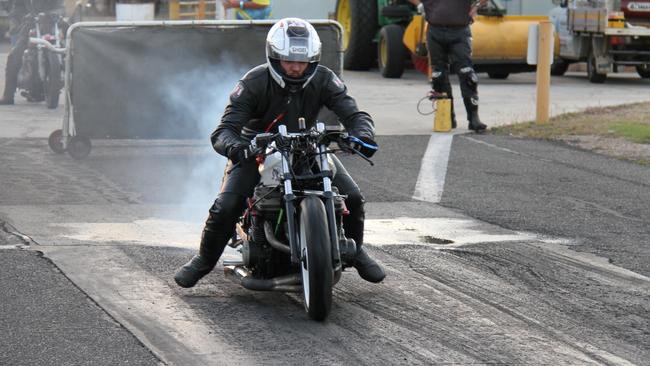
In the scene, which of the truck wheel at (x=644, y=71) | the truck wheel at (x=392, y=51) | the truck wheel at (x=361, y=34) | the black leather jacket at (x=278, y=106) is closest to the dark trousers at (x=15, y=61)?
the truck wheel at (x=392, y=51)

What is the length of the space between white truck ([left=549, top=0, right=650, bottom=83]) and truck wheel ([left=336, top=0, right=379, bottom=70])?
3293 millimetres

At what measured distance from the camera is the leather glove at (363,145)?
24.5 feet

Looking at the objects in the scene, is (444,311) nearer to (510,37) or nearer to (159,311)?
(159,311)

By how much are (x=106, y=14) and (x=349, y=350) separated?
32293 millimetres

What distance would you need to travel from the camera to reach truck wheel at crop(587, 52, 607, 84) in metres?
22.8

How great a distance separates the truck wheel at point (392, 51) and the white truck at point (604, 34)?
264 cm

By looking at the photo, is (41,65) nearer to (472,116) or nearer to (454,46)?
(454,46)

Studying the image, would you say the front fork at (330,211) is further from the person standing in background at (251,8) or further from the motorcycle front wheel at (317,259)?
the person standing in background at (251,8)

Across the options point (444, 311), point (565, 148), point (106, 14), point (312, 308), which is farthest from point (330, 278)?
point (106, 14)

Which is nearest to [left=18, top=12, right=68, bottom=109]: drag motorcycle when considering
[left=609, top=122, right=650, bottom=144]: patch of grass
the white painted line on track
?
the white painted line on track

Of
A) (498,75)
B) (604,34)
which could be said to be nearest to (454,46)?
(604,34)

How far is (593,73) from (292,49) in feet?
52.5

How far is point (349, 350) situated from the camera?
644cm

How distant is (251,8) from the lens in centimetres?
1998
